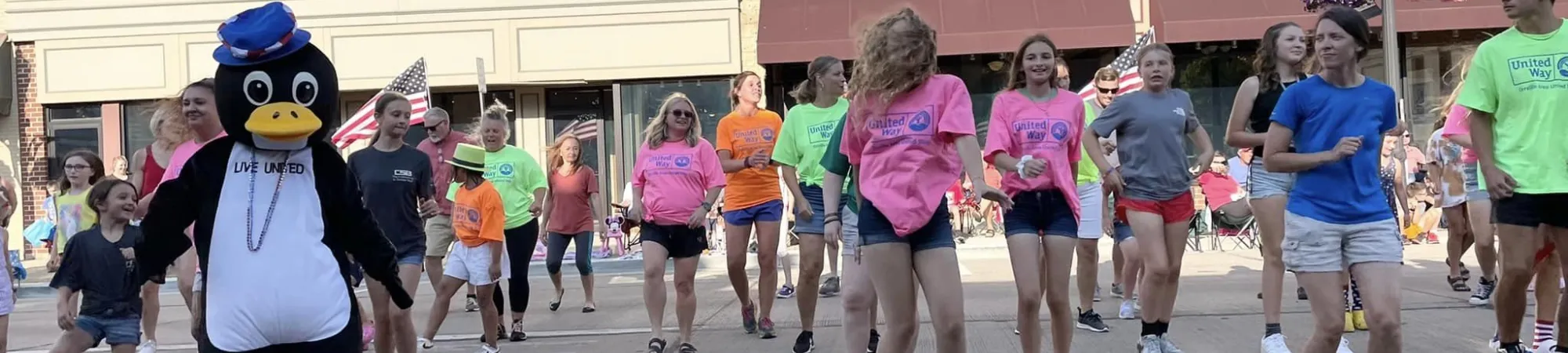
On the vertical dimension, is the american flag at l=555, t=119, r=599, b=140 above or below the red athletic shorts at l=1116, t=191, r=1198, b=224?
above

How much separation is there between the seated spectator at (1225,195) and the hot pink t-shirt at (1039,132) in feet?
29.7

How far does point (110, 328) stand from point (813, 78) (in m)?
3.87

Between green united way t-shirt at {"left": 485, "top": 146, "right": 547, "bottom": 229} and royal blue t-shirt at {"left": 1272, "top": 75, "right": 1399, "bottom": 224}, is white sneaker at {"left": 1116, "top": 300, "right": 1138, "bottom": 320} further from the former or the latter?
green united way t-shirt at {"left": 485, "top": 146, "right": 547, "bottom": 229}

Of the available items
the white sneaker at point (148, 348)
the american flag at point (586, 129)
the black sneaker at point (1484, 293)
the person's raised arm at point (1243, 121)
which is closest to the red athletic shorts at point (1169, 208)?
the person's raised arm at point (1243, 121)

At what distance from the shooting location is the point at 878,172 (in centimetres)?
454

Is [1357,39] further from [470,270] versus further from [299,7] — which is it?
[299,7]

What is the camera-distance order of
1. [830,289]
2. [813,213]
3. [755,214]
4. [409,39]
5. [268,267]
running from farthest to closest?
[409,39] → [830,289] → [755,214] → [813,213] → [268,267]

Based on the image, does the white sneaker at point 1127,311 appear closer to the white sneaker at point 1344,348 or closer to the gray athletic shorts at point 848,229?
the white sneaker at point 1344,348

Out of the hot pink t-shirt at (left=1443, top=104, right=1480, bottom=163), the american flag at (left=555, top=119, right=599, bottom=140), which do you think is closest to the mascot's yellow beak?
the hot pink t-shirt at (left=1443, top=104, right=1480, bottom=163)

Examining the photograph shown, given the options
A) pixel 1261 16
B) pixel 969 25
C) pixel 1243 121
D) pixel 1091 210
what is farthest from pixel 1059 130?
pixel 1261 16

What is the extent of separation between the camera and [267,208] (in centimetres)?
346

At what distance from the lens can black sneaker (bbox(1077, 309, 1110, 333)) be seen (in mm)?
7465

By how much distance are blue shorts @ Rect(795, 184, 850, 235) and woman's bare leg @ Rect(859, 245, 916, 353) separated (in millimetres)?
2322

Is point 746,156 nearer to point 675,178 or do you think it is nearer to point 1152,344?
point 675,178
